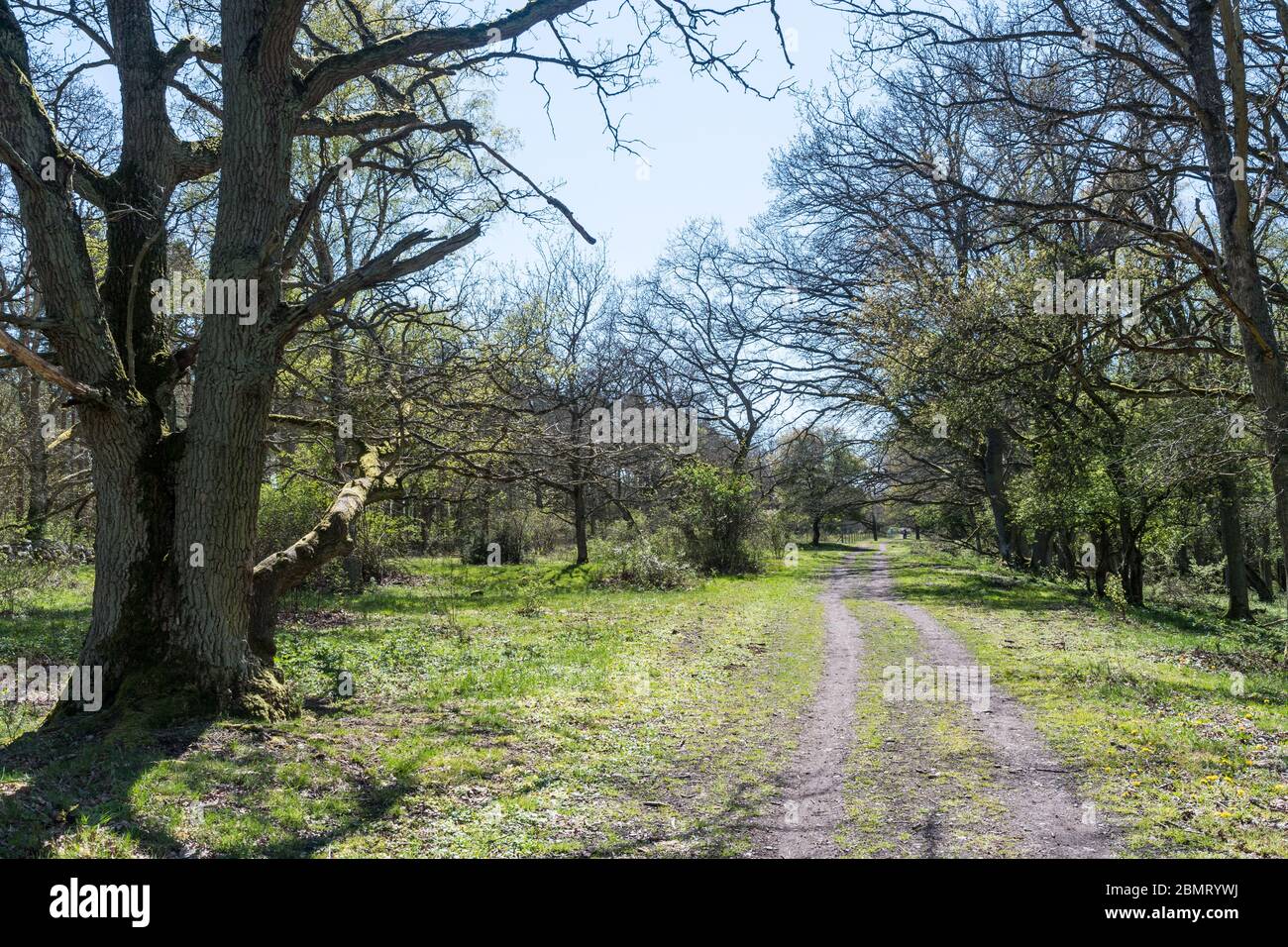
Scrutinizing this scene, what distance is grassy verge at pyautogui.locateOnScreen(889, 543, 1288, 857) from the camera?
519 cm

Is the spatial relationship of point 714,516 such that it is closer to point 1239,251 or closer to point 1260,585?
point 1239,251

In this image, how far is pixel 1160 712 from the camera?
7.88 meters

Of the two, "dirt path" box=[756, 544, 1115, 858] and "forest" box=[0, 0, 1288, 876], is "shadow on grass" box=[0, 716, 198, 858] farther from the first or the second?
"dirt path" box=[756, 544, 1115, 858]

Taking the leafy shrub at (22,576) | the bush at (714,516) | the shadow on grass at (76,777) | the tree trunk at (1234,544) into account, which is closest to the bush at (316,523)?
the leafy shrub at (22,576)

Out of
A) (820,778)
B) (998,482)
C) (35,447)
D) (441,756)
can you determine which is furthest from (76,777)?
(998,482)

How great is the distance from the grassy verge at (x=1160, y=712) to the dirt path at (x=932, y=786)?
228 mm

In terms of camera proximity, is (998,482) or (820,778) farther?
(998,482)

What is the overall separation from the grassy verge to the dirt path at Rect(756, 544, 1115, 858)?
23 centimetres

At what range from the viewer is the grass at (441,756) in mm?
4762

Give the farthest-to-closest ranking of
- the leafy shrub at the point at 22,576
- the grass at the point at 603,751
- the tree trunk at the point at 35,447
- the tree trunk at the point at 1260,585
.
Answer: the tree trunk at the point at 1260,585
the tree trunk at the point at 35,447
the leafy shrub at the point at 22,576
the grass at the point at 603,751

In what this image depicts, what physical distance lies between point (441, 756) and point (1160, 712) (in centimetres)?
681

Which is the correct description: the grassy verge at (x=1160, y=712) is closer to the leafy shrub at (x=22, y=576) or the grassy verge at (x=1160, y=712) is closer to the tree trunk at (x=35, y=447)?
the leafy shrub at (x=22, y=576)

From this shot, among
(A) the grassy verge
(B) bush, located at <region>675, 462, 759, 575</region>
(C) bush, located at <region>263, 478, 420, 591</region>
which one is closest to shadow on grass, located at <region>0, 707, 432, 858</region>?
(A) the grassy verge

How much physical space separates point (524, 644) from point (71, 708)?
235 inches
